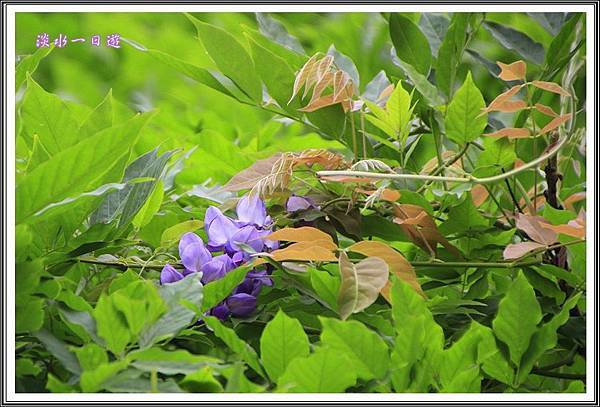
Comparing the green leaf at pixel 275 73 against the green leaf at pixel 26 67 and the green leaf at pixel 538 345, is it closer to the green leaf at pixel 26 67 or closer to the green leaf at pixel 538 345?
the green leaf at pixel 26 67

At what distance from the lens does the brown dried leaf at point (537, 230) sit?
0.63 metres

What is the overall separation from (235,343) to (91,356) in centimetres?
9

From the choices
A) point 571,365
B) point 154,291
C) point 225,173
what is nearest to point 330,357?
point 154,291

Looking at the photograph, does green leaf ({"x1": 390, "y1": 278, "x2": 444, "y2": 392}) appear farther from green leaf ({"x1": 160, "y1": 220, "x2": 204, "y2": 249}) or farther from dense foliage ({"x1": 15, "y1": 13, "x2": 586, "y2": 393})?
green leaf ({"x1": 160, "y1": 220, "x2": 204, "y2": 249})

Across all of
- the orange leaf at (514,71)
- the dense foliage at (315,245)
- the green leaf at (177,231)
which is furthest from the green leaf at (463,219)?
the green leaf at (177,231)

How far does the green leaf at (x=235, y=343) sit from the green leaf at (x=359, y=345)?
0.16ft

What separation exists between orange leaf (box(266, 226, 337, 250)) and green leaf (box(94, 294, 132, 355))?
141 millimetres

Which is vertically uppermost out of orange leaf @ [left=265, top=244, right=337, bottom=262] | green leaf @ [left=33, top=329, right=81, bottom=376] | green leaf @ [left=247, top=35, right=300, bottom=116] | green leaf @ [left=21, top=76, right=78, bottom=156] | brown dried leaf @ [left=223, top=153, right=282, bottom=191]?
green leaf @ [left=247, top=35, right=300, bottom=116]

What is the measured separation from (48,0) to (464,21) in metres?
0.35

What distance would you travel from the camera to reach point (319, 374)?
468 mm

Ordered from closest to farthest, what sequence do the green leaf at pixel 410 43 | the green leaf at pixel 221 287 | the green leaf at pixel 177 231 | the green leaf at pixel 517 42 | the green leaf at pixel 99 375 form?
the green leaf at pixel 99 375, the green leaf at pixel 221 287, the green leaf at pixel 177 231, the green leaf at pixel 410 43, the green leaf at pixel 517 42

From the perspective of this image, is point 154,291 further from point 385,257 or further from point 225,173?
point 225,173

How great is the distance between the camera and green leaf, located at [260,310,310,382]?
1.61ft

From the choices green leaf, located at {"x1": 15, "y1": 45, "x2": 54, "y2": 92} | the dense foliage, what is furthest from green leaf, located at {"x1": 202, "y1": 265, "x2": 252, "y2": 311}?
green leaf, located at {"x1": 15, "y1": 45, "x2": 54, "y2": 92}
